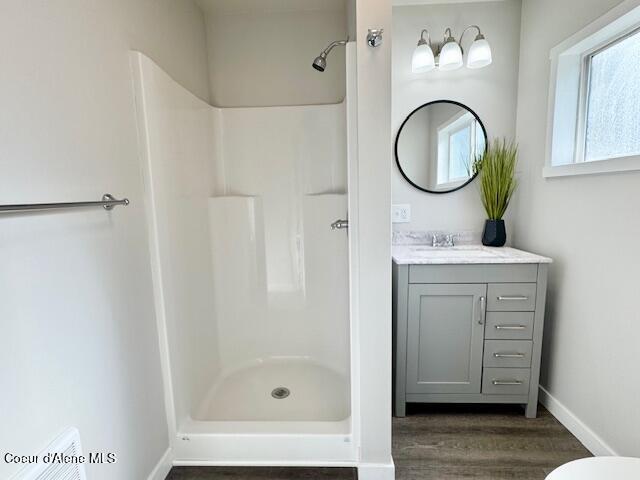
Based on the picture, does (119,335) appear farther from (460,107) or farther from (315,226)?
(460,107)

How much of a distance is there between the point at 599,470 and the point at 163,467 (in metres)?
1.59

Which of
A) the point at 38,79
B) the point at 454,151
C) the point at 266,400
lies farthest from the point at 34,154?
the point at 454,151

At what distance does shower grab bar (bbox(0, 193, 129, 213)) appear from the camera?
719 millimetres

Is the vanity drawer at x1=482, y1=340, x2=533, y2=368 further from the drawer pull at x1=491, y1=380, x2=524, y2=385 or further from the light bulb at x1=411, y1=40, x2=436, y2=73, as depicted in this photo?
the light bulb at x1=411, y1=40, x2=436, y2=73

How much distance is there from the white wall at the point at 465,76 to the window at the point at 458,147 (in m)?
0.08

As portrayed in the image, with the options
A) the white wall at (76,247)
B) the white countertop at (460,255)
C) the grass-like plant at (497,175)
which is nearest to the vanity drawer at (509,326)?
the white countertop at (460,255)

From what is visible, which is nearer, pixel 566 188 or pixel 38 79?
pixel 38 79

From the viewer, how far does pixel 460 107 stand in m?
2.04

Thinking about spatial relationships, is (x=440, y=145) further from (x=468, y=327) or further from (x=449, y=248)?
(x=468, y=327)

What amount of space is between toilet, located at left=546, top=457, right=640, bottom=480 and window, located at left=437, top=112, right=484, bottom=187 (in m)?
1.53

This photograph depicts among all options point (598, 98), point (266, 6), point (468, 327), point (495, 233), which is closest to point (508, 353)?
point (468, 327)

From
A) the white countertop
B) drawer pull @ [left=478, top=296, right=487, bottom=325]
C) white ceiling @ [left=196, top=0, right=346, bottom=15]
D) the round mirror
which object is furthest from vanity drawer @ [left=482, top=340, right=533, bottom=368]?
white ceiling @ [left=196, top=0, right=346, bottom=15]

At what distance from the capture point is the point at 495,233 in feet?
6.62

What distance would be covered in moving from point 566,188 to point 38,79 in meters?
2.18
